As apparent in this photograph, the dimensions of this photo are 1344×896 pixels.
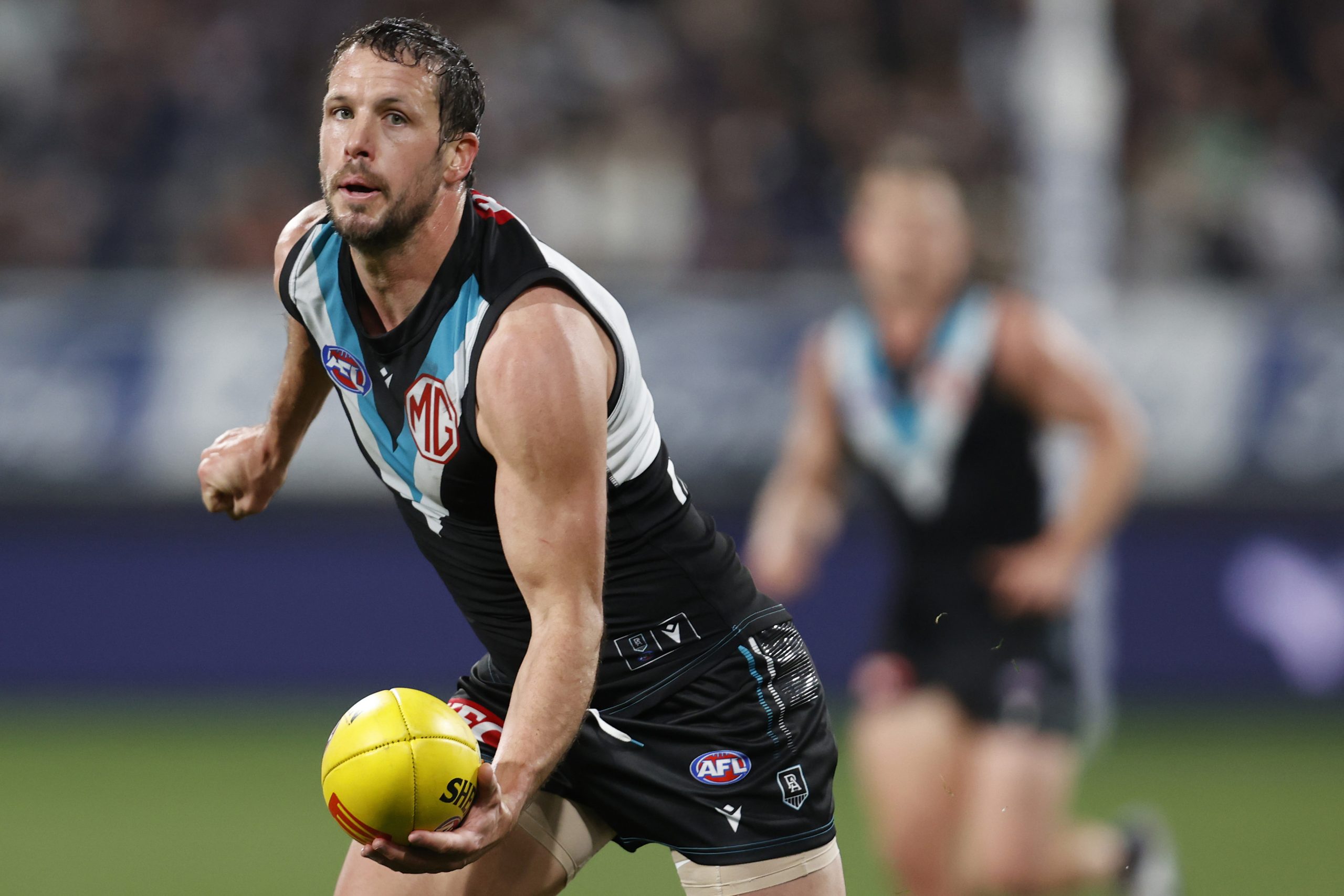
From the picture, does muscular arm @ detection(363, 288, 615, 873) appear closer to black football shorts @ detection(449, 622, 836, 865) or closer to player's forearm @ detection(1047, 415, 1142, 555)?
black football shorts @ detection(449, 622, 836, 865)

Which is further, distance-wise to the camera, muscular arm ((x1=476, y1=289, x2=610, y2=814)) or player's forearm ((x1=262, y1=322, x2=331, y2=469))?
player's forearm ((x1=262, y1=322, x2=331, y2=469))

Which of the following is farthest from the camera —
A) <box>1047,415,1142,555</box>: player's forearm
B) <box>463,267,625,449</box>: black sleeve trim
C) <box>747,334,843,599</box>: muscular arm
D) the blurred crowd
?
the blurred crowd

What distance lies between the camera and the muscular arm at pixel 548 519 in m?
3.40

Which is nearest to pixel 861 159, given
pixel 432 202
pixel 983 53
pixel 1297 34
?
pixel 983 53

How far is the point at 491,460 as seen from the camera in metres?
3.64

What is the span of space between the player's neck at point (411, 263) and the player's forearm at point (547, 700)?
74 centimetres

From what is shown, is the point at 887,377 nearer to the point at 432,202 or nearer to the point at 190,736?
the point at 432,202

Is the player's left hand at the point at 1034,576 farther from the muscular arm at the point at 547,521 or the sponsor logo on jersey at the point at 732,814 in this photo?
the muscular arm at the point at 547,521

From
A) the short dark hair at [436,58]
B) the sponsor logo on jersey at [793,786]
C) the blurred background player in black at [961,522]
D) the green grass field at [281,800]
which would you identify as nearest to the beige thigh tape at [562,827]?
the sponsor logo on jersey at [793,786]

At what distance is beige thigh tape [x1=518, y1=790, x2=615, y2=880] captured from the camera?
161 inches

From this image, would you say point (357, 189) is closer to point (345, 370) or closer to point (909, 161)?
point (345, 370)

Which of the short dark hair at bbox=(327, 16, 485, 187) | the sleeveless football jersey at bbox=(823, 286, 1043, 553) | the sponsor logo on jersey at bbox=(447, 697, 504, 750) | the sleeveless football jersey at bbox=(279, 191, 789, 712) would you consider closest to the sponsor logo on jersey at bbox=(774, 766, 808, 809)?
the sleeveless football jersey at bbox=(279, 191, 789, 712)

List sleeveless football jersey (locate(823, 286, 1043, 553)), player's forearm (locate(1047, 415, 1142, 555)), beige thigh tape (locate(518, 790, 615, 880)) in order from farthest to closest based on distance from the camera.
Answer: player's forearm (locate(1047, 415, 1142, 555))
sleeveless football jersey (locate(823, 286, 1043, 553))
beige thigh tape (locate(518, 790, 615, 880))

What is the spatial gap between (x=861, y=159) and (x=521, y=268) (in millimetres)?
9255
